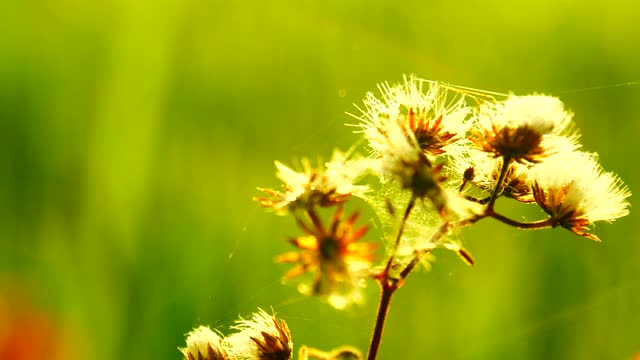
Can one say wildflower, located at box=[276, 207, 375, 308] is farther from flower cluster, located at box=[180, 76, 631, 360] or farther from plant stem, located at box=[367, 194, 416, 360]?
plant stem, located at box=[367, 194, 416, 360]

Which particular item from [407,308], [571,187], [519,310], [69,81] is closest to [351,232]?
[571,187]

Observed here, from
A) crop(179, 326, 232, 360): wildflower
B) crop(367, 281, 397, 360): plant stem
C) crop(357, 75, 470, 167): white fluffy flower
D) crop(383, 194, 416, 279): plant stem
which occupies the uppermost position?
crop(357, 75, 470, 167): white fluffy flower

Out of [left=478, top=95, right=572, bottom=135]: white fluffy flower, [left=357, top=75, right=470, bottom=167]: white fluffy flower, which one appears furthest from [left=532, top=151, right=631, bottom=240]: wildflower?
[left=357, top=75, right=470, bottom=167]: white fluffy flower

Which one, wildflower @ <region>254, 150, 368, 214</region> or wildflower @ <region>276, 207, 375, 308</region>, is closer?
wildflower @ <region>276, 207, 375, 308</region>

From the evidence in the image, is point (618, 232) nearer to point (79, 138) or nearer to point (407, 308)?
point (407, 308)

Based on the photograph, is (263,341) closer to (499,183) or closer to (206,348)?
(206,348)

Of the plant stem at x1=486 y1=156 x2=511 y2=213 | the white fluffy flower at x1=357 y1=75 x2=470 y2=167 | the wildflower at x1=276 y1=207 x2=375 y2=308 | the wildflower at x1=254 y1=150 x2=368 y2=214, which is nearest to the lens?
the wildflower at x1=276 y1=207 x2=375 y2=308

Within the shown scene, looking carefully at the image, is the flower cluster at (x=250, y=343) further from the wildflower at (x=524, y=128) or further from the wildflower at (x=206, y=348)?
the wildflower at (x=524, y=128)
